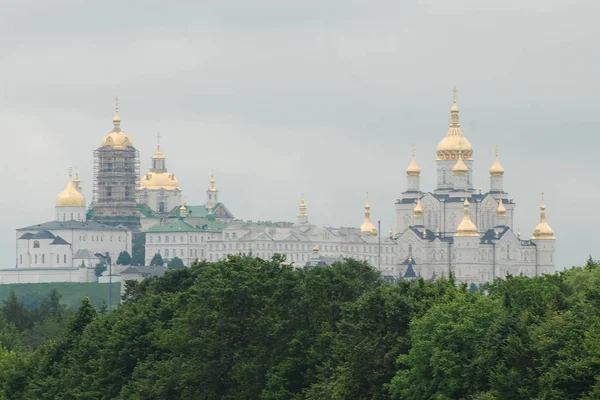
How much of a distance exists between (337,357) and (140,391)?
9.07 meters

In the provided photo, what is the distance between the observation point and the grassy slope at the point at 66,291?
168875 mm

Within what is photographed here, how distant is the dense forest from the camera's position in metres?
37.2

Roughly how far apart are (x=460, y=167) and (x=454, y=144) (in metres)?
2.41

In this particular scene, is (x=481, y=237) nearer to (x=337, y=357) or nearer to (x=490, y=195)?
(x=490, y=195)

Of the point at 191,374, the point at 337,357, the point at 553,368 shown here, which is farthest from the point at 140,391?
the point at 553,368

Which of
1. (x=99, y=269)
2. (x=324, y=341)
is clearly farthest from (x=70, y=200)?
(x=324, y=341)

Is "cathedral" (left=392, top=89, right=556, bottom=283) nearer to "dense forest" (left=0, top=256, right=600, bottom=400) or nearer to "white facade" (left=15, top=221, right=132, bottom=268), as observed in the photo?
"white facade" (left=15, top=221, right=132, bottom=268)

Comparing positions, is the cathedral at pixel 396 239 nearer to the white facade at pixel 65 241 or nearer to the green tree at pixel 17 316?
the white facade at pixel 65 241

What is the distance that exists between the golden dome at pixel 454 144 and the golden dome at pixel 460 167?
1.47 ft

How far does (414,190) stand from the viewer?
636 feet

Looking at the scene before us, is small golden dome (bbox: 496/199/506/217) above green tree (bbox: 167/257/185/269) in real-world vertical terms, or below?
above

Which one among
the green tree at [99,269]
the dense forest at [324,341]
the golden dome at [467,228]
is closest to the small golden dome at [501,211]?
the golden dome at [467,228]

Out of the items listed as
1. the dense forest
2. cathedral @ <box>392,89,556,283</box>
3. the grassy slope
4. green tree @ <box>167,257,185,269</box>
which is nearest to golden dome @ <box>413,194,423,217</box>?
cathedral @ <box>392,89,556,283</box>

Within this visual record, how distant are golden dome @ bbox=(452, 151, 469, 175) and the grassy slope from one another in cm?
3392
